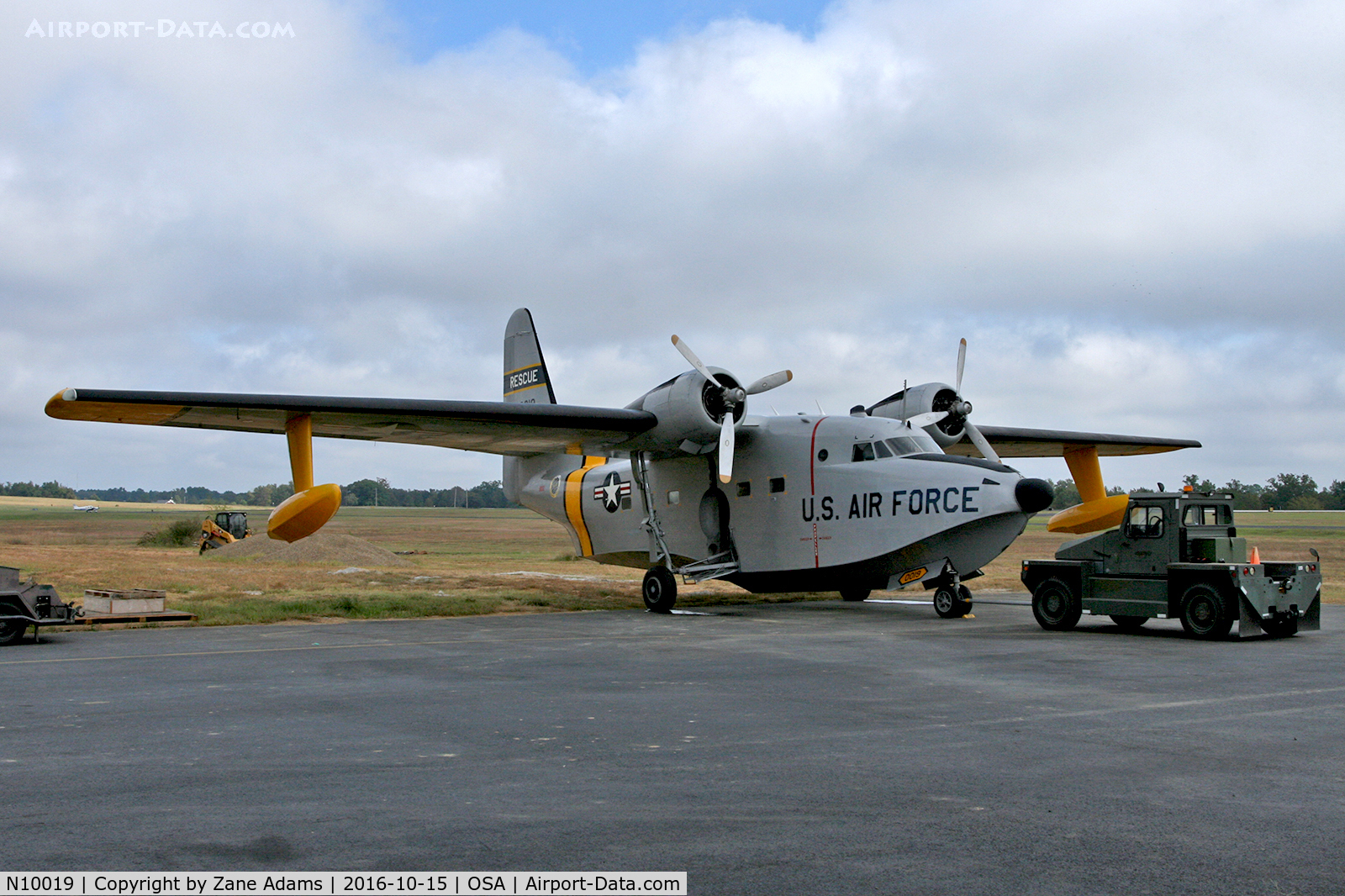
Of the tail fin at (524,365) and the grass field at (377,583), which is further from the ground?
the tail fin at (524,365)

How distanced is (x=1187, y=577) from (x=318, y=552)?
2605 centimetres

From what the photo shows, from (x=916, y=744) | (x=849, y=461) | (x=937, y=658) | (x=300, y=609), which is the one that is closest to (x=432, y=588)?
(x=300, y=609)

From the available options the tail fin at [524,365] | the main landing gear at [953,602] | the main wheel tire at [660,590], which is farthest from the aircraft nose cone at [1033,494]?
the tail fin at [524,365]

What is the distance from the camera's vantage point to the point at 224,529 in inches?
1706

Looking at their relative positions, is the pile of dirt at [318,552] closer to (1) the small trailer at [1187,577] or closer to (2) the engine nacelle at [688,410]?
(2) the engine nacelle at [688,410]

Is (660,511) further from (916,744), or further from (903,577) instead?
(916,744)

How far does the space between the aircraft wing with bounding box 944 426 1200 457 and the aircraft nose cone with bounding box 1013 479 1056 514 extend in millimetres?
7219

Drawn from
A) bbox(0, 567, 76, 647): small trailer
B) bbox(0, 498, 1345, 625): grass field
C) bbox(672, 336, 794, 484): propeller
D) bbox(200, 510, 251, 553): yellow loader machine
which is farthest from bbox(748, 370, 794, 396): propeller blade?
bbox(200, 510, 251, 553): yellow loader machine

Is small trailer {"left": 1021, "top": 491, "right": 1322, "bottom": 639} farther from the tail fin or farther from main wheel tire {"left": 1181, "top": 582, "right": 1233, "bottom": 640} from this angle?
the tail fin

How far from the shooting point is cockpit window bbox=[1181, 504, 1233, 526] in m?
14.5

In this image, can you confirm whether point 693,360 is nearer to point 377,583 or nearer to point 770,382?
point 770,382

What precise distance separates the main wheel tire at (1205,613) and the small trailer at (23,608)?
15.2 metres

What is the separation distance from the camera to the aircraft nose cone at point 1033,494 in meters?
16.7

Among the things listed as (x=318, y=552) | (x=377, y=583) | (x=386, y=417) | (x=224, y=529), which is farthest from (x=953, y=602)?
(x=224, y=529)
